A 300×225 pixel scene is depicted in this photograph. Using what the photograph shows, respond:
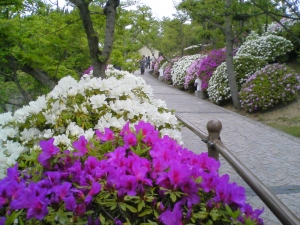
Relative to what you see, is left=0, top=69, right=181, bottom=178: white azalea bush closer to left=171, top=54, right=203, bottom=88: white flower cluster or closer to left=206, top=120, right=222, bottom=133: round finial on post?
left=206, top=120, right=222, bottom=133: round finial on post

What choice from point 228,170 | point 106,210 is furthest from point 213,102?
point 106,210

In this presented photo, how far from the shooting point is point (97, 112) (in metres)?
2.42

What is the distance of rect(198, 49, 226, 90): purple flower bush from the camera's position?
14172mm

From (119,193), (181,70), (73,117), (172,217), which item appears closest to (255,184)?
(172,217)

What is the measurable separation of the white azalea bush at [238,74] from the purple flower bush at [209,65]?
1565 millimetres

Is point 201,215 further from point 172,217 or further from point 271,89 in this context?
point 271,89

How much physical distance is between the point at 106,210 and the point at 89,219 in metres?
0.10

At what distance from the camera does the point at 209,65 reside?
47.5 feet

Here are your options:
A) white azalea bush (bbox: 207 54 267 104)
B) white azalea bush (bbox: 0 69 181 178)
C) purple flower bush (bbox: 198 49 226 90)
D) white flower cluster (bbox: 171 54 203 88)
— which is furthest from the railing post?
white flower cluster (bbox: 171 54 203 88)

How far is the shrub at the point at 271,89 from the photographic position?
9.58m

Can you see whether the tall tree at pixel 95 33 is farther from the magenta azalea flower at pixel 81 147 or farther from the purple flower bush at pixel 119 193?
the purple flower bush at pixel 119 193

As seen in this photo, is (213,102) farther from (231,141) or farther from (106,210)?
(106,210)

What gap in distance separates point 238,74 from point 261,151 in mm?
5725

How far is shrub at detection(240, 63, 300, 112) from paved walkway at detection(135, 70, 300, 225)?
60cm
